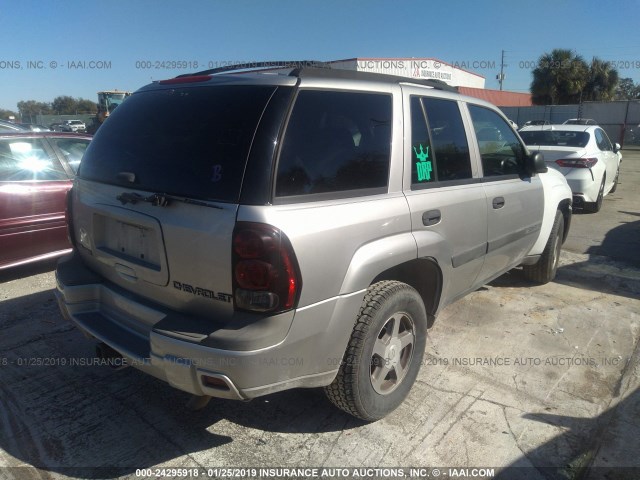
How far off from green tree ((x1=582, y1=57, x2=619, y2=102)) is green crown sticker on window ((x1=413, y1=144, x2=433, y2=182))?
4471 centimetres

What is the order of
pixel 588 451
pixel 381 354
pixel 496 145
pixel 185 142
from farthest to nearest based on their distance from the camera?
pixel 496 145 → pixel 381 354 → pixel 588 451 → pixel 185 142

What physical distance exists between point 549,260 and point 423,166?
108 inches

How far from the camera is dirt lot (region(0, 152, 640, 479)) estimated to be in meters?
2.48

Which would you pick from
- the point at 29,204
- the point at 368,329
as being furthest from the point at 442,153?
the point at 29,204

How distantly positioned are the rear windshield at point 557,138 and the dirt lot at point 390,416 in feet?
18.1

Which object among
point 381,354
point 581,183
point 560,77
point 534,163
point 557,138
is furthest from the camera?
point 560,77

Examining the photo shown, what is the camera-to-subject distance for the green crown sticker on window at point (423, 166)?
284 centimetres

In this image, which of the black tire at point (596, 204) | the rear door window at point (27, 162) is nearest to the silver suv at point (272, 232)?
the rear door window at point (27, 162)

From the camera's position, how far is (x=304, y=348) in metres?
2.19

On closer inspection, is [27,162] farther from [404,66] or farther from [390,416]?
[404,66]

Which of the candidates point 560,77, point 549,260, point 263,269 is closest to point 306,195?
point 263,269

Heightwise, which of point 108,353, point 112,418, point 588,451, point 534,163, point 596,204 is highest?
point 534,163

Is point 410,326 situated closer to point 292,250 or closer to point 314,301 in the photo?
point 314,301

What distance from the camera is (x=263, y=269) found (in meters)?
2.01
